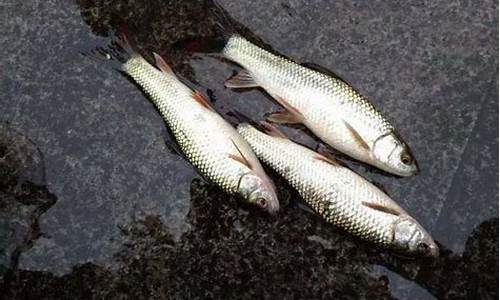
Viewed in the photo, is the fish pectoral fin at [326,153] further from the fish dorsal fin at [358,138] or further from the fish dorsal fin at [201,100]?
the fish dorsal fin at [201,100]

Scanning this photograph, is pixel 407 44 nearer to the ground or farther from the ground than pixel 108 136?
farther from the ground

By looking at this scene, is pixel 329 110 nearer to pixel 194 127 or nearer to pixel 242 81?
pixel 242 81

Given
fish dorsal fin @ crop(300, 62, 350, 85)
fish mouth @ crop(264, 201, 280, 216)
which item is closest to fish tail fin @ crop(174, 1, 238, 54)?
fish dorsal fin @ crop(300, 62, 350, 85)

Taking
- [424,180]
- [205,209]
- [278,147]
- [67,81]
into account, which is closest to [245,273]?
[205,209]

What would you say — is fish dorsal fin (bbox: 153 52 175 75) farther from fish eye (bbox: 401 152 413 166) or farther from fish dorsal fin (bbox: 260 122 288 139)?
fish eye (bbox: 401 152 413 166)

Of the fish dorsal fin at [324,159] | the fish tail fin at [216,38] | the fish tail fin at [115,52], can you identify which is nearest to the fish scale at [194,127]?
the fish tail fin at [115,52]

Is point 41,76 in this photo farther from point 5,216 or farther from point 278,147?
point 278,147

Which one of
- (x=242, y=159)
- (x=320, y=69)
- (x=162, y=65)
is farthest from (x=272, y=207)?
(x=162, y=65)
